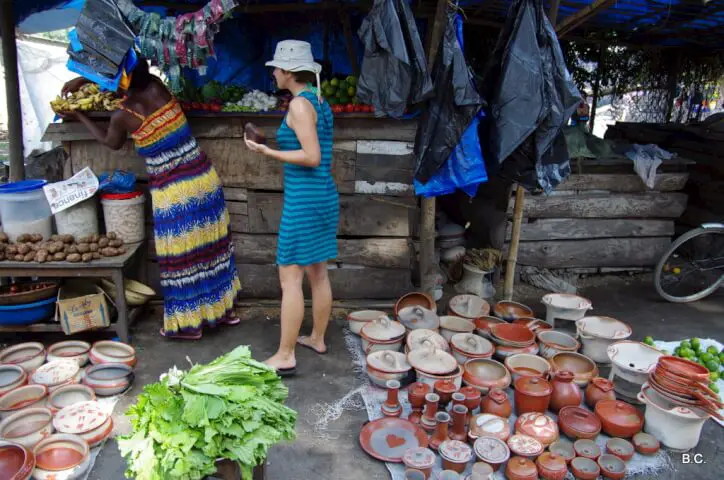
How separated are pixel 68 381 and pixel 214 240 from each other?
1.33 meters

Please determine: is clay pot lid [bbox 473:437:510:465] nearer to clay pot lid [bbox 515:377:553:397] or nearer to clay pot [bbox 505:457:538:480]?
clay pot [bbox 505:457:538:480]

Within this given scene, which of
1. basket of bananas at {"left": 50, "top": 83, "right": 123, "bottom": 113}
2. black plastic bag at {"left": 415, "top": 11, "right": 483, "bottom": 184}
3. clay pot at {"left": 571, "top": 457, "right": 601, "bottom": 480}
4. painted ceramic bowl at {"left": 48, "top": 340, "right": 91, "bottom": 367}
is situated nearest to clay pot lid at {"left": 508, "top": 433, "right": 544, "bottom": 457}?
clay pot at {"left": 571, "top": 457, "right": 601, "bottom": 480}

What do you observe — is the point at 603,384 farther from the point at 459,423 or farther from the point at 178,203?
A: the point at 178,203

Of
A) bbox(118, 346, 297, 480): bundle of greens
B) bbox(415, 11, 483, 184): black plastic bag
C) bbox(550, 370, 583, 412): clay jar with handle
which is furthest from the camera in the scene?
bbox(415, 11, 483, 184): black plastic bag

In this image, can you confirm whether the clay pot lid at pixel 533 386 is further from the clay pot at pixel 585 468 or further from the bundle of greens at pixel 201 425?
the bundle of greens at pixel 201 425

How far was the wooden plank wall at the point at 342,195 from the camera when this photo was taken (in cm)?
427

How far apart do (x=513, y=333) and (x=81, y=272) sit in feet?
10.2

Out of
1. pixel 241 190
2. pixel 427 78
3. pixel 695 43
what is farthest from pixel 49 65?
pixel 695 43

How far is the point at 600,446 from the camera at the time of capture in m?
3.01

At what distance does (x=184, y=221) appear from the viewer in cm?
379

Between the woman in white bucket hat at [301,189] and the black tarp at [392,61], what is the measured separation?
418 millimetres

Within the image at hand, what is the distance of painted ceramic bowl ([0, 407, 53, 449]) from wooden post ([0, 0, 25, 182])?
2518 millimetres

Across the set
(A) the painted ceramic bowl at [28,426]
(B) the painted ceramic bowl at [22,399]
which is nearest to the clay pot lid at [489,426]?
(A) the painted ceramic bowl at [28,426]

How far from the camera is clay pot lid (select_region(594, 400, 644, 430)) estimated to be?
9.87ft
